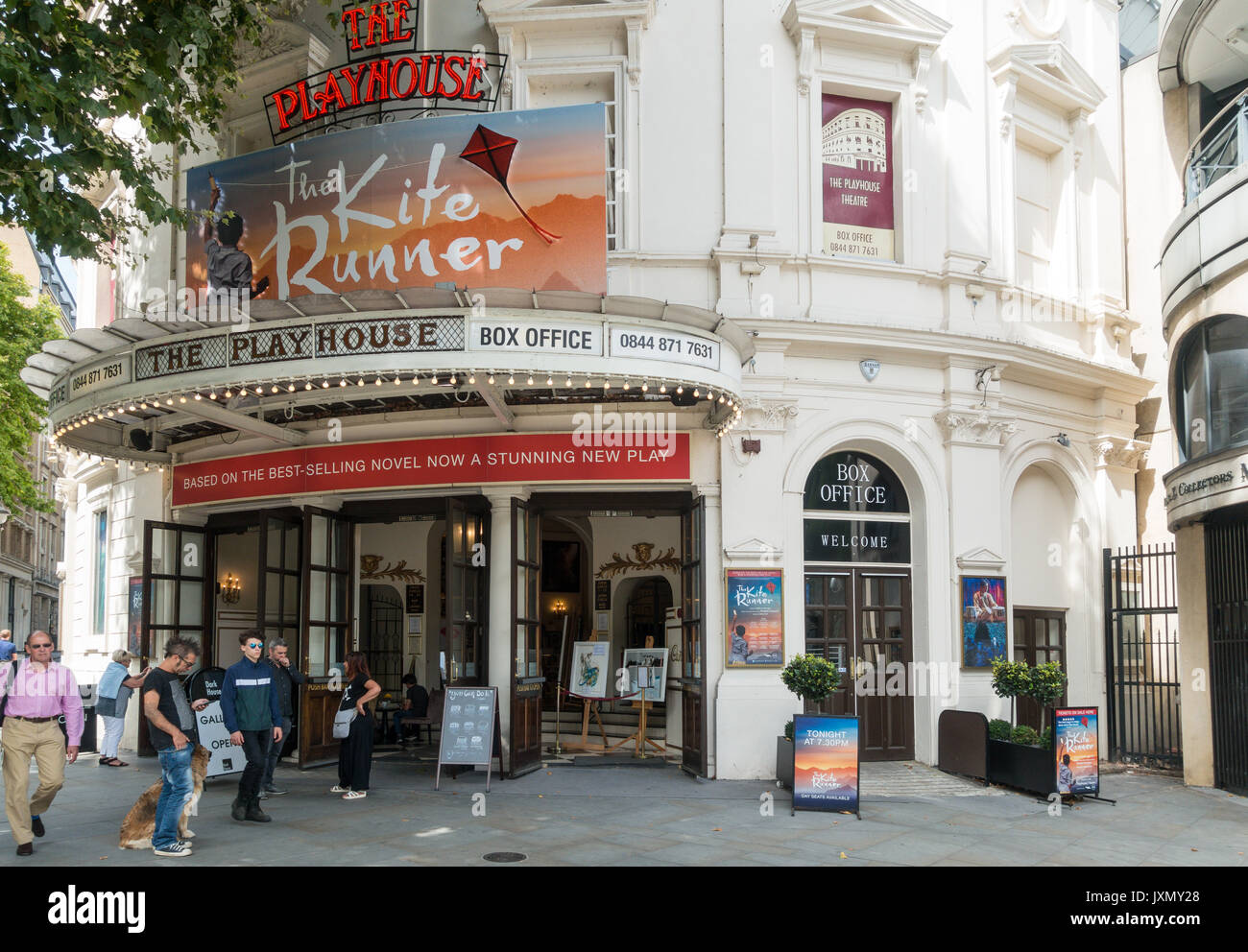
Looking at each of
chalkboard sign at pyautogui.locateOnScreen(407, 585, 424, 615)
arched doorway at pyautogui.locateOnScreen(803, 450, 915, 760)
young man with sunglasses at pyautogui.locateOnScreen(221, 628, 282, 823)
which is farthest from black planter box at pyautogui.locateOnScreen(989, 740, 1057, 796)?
chalkboard sign at pyautogui.locateOnScreen(407, 585, 424, 615)

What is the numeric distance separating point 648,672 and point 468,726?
386 centimetres

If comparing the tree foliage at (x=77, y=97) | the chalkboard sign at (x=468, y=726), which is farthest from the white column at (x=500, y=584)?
the tree foliage at (x=77, y=97)

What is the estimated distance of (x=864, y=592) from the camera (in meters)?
14.5

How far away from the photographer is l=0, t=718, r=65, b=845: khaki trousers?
884cm

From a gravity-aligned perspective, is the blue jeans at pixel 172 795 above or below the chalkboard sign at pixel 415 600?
below

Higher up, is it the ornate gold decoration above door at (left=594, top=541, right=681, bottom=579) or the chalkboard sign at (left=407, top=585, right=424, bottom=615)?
the ornate gold decoration above door at (left=594, top=541, right=681, bottom=579)

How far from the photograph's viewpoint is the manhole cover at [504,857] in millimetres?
8758

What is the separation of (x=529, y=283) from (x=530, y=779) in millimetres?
5974

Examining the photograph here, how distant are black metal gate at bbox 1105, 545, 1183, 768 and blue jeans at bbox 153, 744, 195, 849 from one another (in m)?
12.7

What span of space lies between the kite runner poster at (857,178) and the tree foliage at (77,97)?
8038 millimetres

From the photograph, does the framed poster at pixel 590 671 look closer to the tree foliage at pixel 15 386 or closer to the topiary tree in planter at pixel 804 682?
the topiary tree in planter at pixel 804 682

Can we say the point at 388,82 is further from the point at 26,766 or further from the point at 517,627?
the point at 26,766

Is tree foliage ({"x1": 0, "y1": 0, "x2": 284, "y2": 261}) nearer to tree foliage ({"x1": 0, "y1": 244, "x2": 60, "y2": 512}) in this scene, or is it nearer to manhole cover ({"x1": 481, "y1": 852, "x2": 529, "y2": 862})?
manhole cover ({"x1": 481, "y1": 852, "x2": 529, "y2": 862})

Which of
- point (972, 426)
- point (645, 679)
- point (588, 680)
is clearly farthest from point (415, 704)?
point (972, 426)
